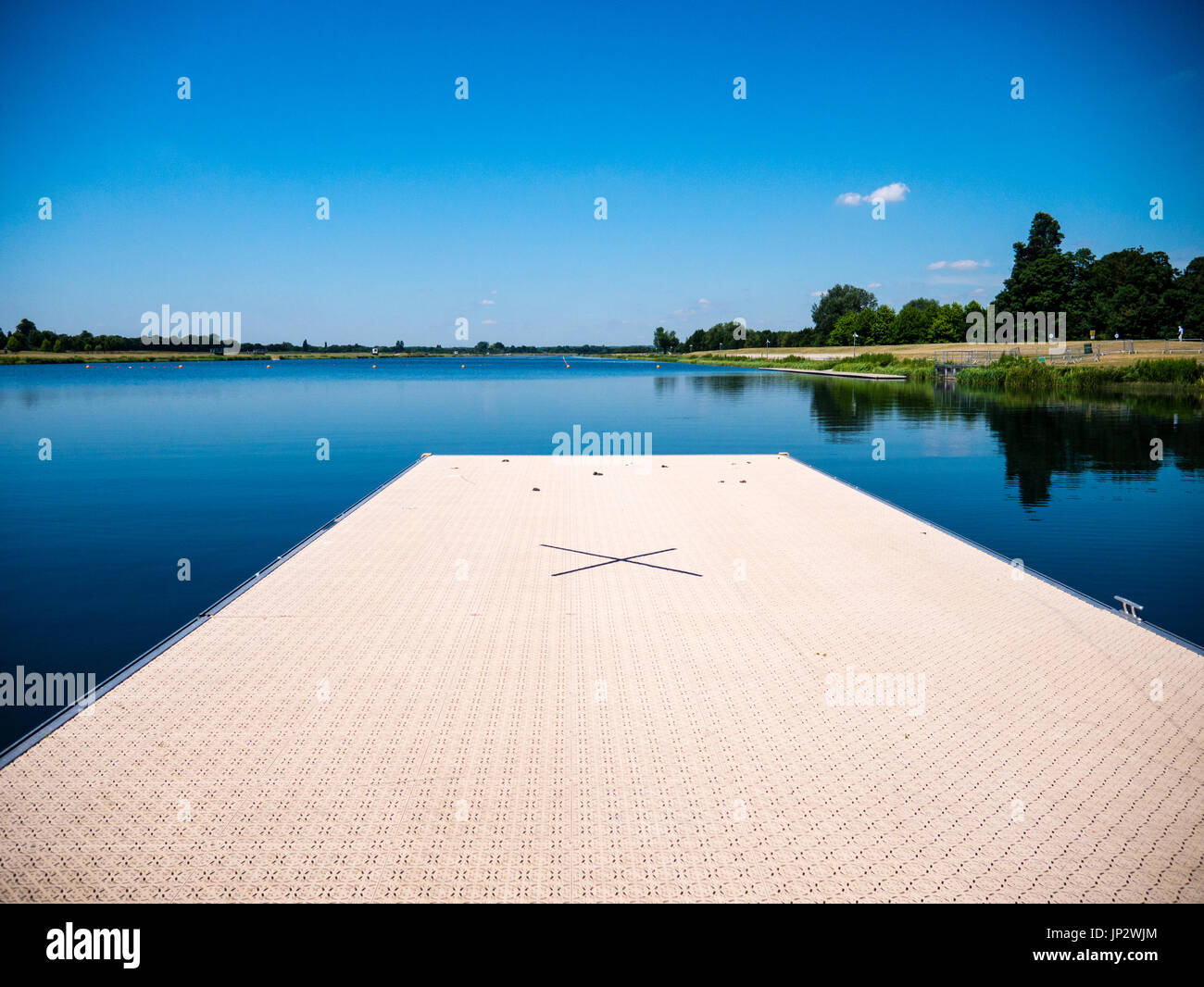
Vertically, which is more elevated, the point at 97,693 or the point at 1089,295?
the point at 1089,295

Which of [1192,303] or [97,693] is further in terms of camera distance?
[1192,303]

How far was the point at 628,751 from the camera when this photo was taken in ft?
16.2

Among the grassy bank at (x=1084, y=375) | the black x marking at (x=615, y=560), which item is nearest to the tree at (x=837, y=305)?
the grassy bank at (x=1084, y=375)

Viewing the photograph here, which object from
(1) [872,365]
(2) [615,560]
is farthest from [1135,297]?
(2) [615,560]

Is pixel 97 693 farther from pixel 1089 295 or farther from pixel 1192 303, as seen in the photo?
pixel 1089 295

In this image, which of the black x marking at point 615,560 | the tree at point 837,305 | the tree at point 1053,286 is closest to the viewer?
the black x marking at point 615,560

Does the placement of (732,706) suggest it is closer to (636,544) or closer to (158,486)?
(636,544)

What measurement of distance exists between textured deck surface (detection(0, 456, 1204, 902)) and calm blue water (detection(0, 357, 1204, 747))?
69.7 inches

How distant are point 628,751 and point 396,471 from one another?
51.9 feet

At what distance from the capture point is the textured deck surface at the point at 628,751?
3.80 m

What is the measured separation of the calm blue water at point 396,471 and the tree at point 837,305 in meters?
95.8

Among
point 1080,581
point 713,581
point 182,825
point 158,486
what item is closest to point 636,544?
point 713,581

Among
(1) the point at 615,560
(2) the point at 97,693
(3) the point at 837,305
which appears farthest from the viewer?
(3) the point at 837,305

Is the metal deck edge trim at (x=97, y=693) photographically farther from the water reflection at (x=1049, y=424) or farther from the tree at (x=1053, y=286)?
the tree at (x=1053, y=286)
